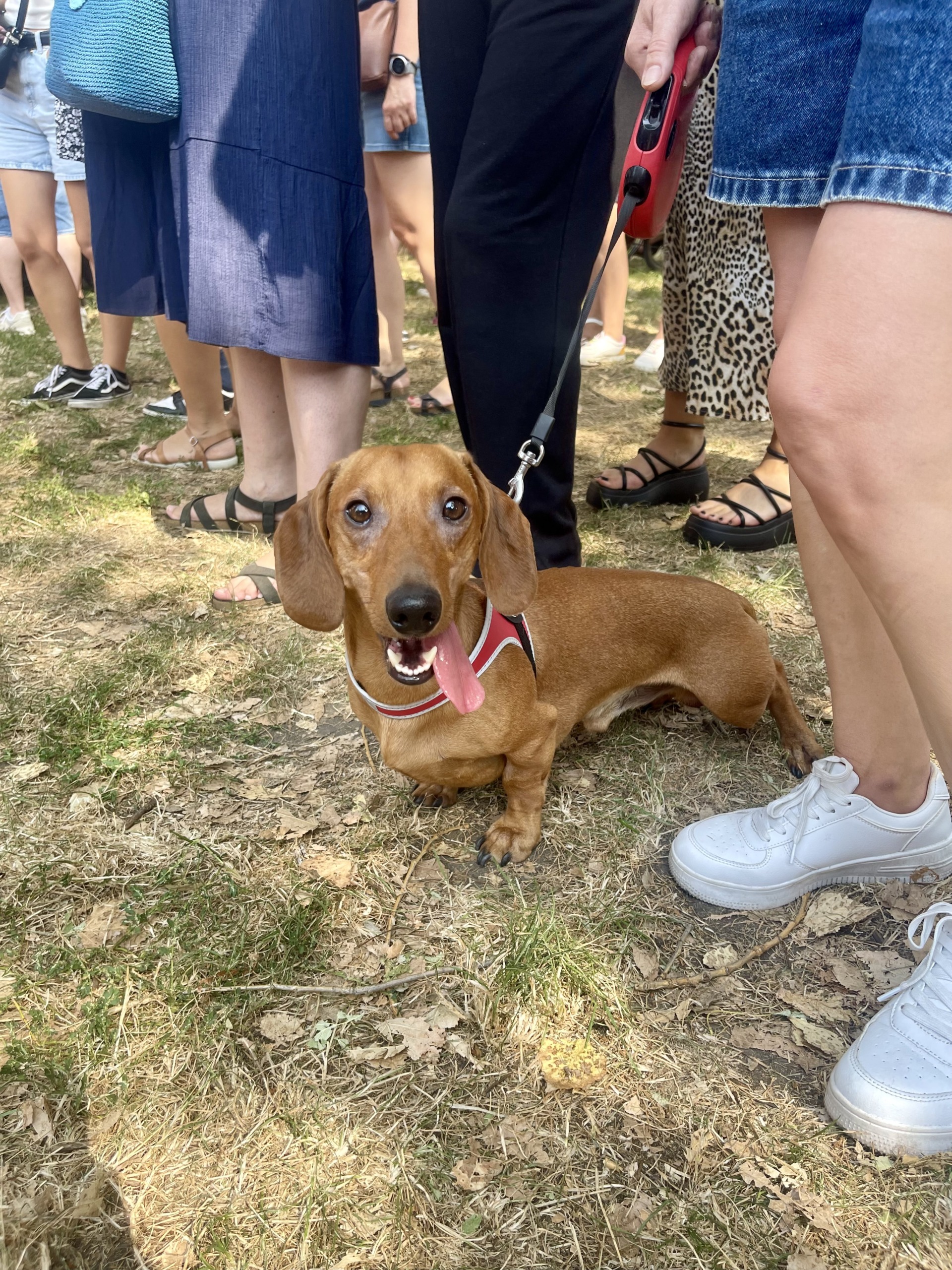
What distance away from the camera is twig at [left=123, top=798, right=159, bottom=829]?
95.9 inches

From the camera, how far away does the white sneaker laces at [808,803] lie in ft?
6.51

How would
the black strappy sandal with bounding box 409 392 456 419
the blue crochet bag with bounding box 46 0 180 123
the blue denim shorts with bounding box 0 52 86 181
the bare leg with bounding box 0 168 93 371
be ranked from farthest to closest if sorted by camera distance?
1. the black strappy sandal with bounding box 409 392 456 419
2. the bare leg with bounding box 0 168 93 371
3. the blue denim shorts with bounding box 0 52 86 181
4. the blue crochet bag with bounding box 46 0 180 123

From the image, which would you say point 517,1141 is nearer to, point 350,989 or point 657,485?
point 350,989

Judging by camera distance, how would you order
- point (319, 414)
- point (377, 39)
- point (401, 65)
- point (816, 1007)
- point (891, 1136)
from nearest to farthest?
point (891, 1136) → point (816, 1007) → point (319, 414) → point (401, 65) → point (377, 39)

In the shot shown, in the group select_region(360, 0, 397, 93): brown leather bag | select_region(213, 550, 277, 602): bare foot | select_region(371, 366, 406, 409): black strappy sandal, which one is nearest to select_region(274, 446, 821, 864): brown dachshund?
select_region(213, 550, 277, 602): bare foot

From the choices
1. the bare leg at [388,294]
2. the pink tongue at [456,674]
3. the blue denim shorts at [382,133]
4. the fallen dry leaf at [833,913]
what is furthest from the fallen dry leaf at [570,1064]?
the bare leg at [388,294]

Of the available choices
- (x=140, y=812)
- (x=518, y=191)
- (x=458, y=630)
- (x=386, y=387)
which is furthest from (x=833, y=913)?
(x=386, y=387)

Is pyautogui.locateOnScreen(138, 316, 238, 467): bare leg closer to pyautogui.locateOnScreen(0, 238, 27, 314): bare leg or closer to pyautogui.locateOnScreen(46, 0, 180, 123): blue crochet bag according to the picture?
pyautogui.locateOnScreen(46, 0, 180, 123): blue crochet bag

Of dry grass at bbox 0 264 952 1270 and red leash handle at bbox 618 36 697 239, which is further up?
red leash handle at bbox 618 36 697 239

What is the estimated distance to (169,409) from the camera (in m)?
6.02

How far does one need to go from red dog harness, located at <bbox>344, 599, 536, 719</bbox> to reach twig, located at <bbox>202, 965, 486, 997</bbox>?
0.61 meters

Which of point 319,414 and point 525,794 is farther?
point 319,414

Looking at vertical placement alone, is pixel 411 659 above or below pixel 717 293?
below

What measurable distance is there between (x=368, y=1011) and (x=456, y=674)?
78 cm
